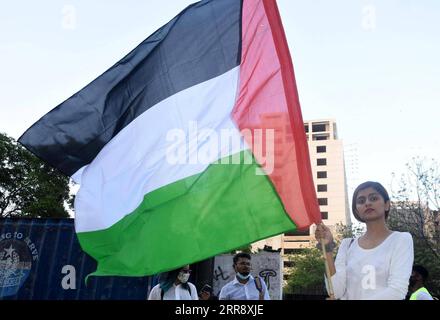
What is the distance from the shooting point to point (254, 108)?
4.03 metres

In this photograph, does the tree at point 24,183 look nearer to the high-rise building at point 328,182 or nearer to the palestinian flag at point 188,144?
the palestinian flag at point 188,144

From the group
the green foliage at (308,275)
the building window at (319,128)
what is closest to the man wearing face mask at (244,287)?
the green foliage at (308,275)

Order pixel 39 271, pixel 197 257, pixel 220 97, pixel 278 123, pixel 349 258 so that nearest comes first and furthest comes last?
1. pixel 349 258
2. pixel 197 257
3. pixel 278 123
4. pixel 220 97
5. pixel 39 271

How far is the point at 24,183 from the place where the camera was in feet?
85.8

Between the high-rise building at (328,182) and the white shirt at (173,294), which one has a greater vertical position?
the high-rise building at (328,182)

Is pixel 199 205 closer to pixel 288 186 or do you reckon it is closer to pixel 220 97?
pixel 288 186

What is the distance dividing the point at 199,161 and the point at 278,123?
29.7 inches

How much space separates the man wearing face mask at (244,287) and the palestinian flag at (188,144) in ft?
8.70

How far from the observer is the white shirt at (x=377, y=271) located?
3.01 meters

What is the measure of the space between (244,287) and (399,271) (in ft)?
11.2

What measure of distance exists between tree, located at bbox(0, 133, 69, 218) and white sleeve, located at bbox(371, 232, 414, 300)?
24.2 metres
